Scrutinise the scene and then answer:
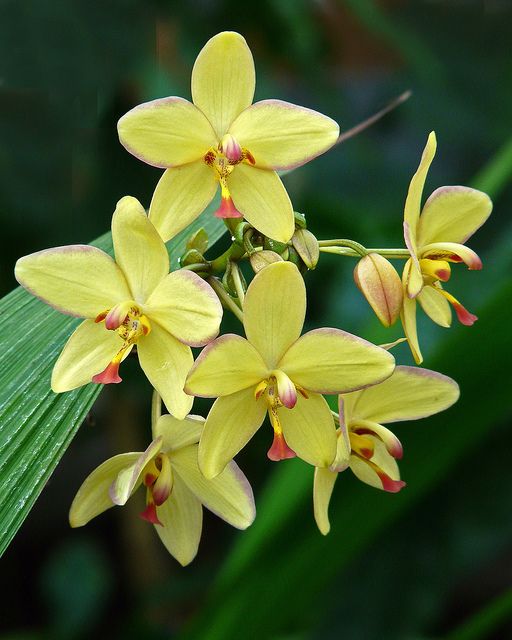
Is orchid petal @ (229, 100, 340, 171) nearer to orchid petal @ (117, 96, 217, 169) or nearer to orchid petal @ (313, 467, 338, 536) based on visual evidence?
orchid petal @ (117, 96, 217, 169)

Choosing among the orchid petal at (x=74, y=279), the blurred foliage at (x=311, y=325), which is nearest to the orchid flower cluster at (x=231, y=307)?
the orchid petal at (x=74, y=279)

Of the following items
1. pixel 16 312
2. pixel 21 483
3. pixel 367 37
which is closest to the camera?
pixel 21 483

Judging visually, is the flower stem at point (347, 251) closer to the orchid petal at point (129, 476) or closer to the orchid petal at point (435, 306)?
the orchid petal at point (435, 306)

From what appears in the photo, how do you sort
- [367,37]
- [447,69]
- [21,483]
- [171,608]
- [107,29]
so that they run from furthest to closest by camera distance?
[367,37] < [447,69] < [171,608] < [107,29] < [21,483]

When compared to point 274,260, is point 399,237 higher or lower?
lower

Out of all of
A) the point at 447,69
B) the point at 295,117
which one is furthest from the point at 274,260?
the point at 447,69

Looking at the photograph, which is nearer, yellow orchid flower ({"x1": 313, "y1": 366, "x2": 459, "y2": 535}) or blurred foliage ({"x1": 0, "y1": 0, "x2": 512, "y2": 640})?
yellow orchid flower ({"x1": 313, "y1": 366, "x2": 459, "y2": 535})

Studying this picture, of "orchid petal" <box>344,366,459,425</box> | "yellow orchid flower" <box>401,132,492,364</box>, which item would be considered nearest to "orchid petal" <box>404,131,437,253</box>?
"yellow orchid flower" <box>401,132,492,364</box>

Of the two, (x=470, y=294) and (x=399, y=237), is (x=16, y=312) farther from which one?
(x=399, y=237)
